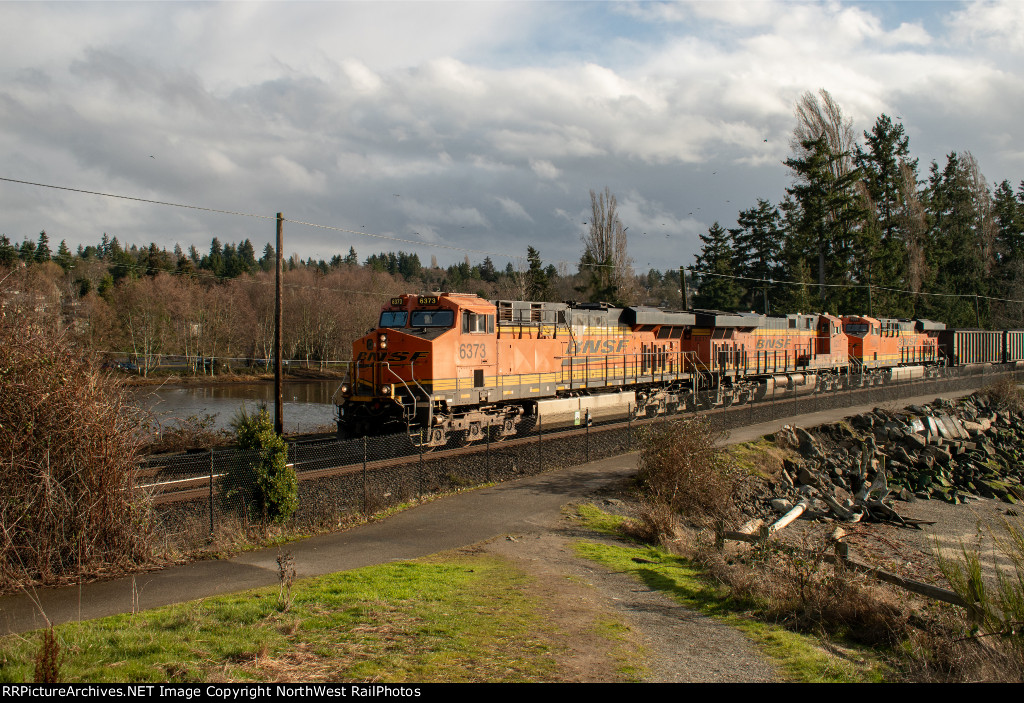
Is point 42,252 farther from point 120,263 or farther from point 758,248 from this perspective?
point 758,248

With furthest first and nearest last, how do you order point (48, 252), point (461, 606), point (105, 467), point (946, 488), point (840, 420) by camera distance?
point (48, 252) → point (840, 420) → point (946, 488) → point (105, 467) → point (461, 606)

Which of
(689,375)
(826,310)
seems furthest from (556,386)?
(826,310)

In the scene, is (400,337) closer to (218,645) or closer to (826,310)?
(218,645)

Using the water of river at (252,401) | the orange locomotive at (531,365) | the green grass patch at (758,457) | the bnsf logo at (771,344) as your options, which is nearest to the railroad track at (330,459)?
the orange locomotive at (531,365)

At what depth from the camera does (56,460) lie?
8875mm

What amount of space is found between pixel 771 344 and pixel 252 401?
110ft

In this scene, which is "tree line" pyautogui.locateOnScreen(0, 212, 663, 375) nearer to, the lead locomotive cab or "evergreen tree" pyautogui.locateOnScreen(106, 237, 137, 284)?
"evergreen tree" pyautogui.locateOnScreen(106, 237, 137, 284)

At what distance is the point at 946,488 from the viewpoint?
887 inches

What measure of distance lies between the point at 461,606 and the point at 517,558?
8.63 ft

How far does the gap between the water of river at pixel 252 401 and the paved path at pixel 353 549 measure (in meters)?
14.3

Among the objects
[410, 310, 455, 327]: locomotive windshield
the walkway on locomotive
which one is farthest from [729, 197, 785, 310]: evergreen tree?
[410, 310, 455, 327]: locomotive windshield

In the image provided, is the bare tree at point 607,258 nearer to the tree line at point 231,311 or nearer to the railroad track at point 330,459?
the tree line at point 231,311

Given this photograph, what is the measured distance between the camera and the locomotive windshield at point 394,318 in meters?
19.2

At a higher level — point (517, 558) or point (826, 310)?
point (826, 310)
